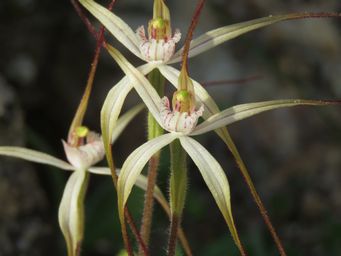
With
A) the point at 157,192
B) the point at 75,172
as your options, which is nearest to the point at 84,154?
the point at 75,172

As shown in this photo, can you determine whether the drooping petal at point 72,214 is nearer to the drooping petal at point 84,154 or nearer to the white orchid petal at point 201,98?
the drooping petal at point 84,154

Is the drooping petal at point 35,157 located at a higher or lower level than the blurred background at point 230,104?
lower

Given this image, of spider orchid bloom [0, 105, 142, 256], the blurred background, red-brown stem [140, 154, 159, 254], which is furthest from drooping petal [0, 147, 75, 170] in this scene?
the blurred background

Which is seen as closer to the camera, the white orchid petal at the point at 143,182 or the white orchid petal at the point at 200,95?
the white orchid petal at the point at 200,95

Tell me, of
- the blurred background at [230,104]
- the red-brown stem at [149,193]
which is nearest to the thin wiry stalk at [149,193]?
the red-brown stem at [149,193]

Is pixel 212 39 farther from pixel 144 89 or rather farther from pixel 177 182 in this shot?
pixel 177 182

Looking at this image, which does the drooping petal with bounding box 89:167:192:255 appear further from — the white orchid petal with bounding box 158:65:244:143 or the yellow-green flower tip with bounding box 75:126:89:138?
the white orchid petal with bounding box 158:65:244:143
